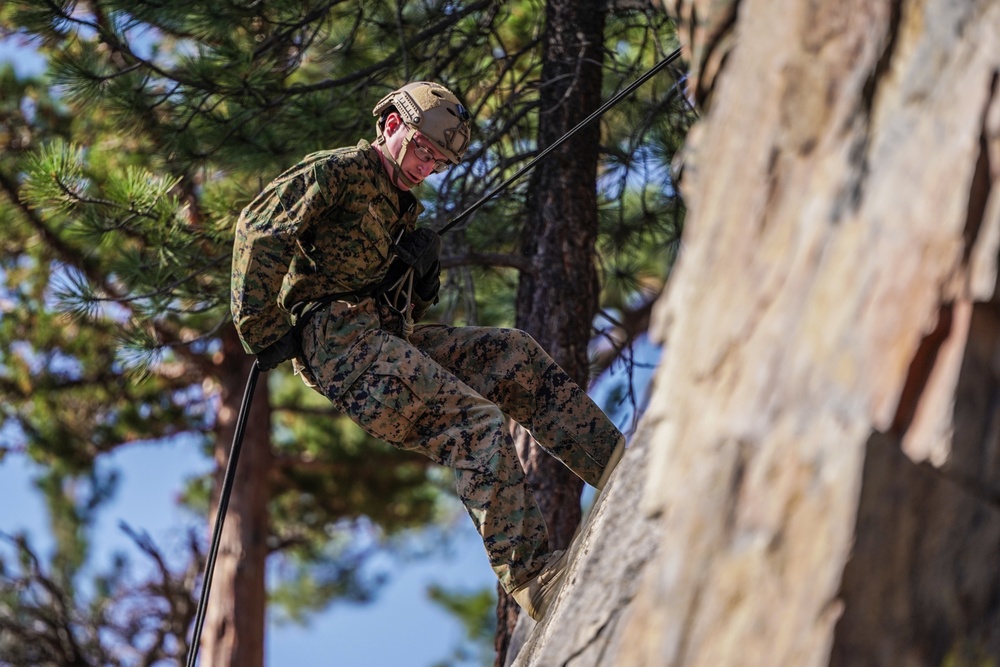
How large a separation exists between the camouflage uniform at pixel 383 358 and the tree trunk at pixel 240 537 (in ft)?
17.3

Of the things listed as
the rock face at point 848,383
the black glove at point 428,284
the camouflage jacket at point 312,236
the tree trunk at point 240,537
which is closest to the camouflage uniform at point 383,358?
the camouflage jacket at point 312,236

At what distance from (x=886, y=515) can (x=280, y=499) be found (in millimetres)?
9500

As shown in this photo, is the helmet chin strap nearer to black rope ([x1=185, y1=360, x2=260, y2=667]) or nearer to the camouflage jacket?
the camouflage jacket

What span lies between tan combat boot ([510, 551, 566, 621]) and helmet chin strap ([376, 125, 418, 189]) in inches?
53.9

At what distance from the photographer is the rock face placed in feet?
7.89

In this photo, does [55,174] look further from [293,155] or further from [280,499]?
[280,499]

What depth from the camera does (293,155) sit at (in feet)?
19.7

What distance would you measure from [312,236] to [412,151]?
45 centimetres

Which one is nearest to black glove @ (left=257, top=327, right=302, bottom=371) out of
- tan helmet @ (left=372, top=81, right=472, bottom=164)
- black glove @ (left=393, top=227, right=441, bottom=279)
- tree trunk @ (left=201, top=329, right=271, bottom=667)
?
black glove @ (left=393, top=227, right=441, bottom=279)

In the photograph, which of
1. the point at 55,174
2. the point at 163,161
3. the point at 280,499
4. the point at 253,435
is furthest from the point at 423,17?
the point at 280,499

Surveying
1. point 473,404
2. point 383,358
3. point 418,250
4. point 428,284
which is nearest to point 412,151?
point 418,250

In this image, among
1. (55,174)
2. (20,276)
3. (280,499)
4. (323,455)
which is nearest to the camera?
(55,174)

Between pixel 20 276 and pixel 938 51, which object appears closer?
pixel 938 51

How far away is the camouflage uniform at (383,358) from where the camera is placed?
3791 millimetres
